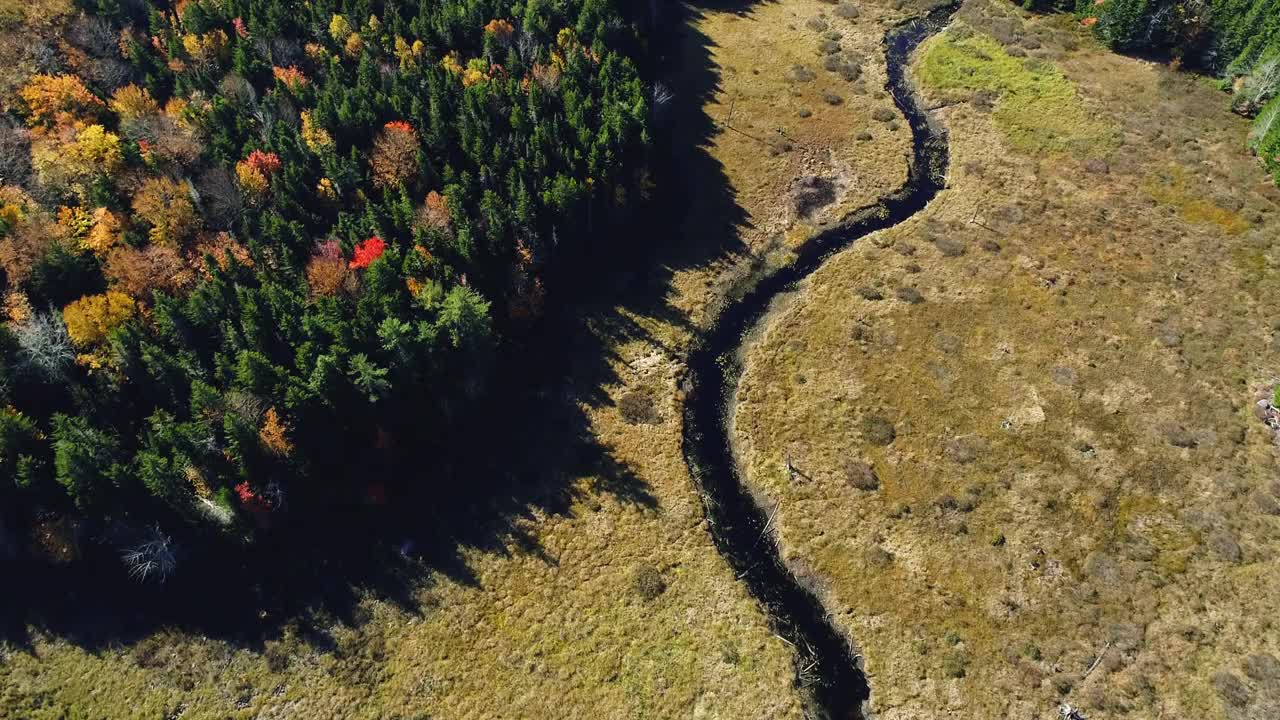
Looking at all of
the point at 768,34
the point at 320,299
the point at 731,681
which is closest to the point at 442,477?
the point at 320,299

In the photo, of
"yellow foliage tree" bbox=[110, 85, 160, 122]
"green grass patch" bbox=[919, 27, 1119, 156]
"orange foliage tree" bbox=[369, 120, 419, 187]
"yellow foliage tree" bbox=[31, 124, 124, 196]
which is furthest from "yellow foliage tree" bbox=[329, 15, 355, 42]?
"green grass patch" bbox=[919, 27, 1119, 156]

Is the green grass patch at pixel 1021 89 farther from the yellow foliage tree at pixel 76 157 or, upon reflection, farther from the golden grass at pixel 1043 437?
the yellow foliage tree at pixel 76 157

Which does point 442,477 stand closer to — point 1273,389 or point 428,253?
point 428,253

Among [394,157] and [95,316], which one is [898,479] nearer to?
[394,157]

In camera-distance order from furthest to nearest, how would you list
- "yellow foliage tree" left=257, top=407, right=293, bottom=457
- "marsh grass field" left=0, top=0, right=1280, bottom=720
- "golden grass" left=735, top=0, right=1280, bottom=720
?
"yellow foliage tree" left=257, top=407, right=293, bottom=457 < "golden grass" left=735, top=0, right=1280, bottom=720 < "marsh grass field" left=0, top=0, right=1280, bottom=720

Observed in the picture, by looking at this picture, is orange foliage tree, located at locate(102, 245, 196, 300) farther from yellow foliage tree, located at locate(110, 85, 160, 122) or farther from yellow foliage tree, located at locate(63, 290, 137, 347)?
yellow foliage tree, located at locate(110, 85, 160, 122)

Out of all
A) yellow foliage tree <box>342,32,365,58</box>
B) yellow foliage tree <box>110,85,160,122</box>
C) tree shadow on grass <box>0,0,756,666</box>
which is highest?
yellow foliage tree <box>342,32,365,58</box>

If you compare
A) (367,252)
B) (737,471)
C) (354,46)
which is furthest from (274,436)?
(354,46)
